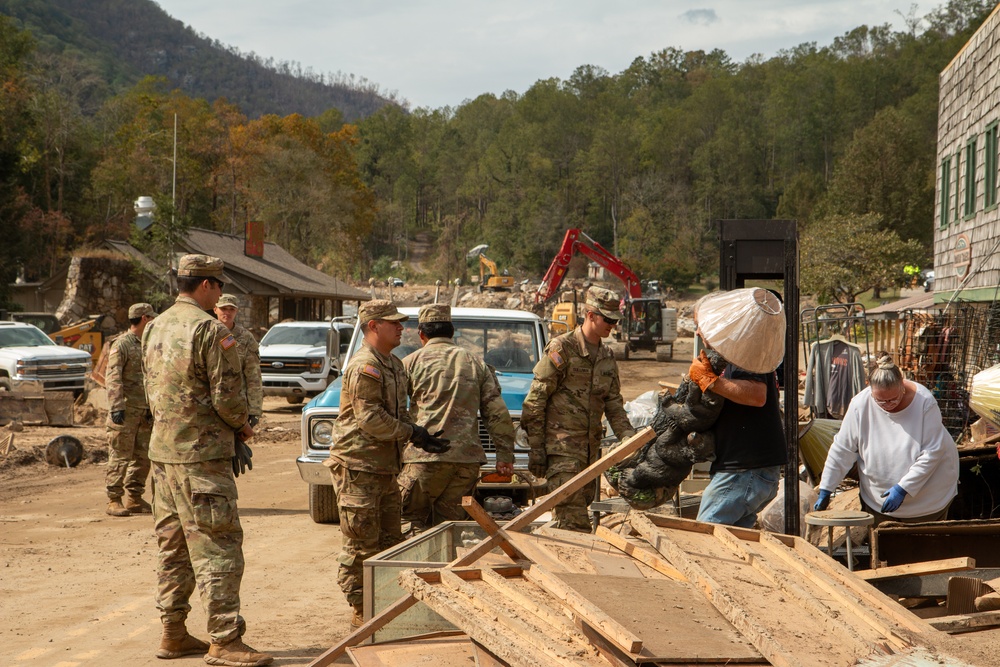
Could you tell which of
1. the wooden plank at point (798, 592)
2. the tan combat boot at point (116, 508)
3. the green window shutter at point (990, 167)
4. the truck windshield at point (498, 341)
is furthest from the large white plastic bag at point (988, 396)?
the green window shutter at point (990, 167)

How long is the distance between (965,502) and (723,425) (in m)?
3.23

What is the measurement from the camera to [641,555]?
15.6 feet

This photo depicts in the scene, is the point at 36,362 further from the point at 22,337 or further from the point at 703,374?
the point at 703,374

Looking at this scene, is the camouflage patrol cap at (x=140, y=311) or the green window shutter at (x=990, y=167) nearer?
the camouflage patrol cap at (x=140, y=311)

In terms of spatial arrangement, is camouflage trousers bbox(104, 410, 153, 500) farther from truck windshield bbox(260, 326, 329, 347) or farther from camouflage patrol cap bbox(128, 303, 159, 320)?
truck windshield bbox(260, 326, 329, 347)

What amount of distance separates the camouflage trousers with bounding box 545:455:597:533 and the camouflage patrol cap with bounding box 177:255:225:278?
8.55 ft

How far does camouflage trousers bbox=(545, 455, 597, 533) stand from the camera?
655 cm

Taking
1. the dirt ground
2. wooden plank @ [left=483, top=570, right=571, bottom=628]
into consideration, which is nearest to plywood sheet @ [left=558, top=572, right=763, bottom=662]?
wooden plank @ [left=483, top=570, right=571, bottom=628]

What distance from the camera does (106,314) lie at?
3039cm

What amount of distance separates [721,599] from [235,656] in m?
2.52

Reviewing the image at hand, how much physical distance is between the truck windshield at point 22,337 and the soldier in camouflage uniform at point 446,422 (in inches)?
631

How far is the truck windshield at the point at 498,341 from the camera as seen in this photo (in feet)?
30.3

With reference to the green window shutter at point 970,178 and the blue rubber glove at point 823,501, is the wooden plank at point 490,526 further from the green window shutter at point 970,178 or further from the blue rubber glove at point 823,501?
the green window shutter at point 970,178

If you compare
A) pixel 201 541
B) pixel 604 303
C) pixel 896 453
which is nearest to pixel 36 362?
pixel 604 303
